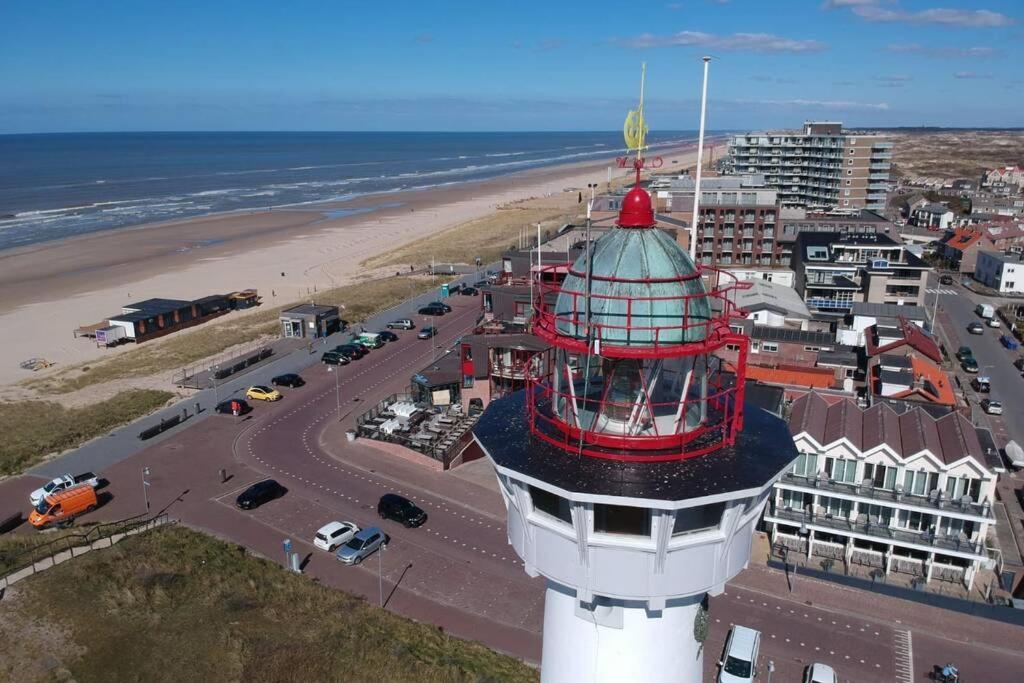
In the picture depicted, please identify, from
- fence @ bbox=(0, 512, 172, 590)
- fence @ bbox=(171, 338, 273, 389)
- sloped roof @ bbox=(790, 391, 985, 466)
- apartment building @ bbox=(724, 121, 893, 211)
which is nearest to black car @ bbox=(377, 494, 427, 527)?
fence @ bbox=(0, 512, 172, 590)

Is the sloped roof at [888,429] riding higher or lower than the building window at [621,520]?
lower

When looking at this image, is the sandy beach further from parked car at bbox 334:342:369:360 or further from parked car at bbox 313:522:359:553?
parked car at bbox 313:522:359:553

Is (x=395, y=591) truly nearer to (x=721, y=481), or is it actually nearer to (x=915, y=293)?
(x=721, y=481)

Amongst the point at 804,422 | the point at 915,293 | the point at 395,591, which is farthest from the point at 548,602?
the point at 915,293

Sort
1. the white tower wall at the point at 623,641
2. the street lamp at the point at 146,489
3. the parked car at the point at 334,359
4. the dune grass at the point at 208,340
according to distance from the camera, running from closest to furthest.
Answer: the white tower wall at the point at 623,641 → the street lamp at the point at 146,489 → the dune grass at the point at 208,340 → the parked car at the point at 334,359

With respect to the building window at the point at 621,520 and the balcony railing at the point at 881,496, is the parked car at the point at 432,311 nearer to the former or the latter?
the balcony railing at the point at 881,496

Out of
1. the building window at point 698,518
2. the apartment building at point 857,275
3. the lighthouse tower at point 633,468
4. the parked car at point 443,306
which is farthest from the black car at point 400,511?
the apartment building at point 857,275
